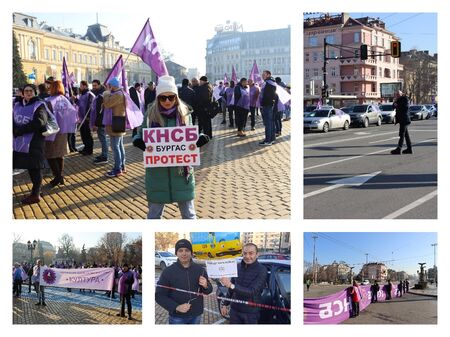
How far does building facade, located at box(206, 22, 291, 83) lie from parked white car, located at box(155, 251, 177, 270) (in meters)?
2.00

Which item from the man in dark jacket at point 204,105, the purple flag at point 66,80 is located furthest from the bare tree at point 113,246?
the man in dark jacket at point 204,105

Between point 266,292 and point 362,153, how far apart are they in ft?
17.2

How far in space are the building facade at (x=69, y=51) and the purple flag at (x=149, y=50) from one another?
308 millimetres

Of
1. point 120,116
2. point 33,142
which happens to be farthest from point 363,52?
point 33,142

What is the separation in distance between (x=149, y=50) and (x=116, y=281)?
2234 millimetres

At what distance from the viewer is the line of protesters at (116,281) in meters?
5.28

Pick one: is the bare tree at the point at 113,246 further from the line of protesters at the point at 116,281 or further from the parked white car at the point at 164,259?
the parked white car at the point at 164,259

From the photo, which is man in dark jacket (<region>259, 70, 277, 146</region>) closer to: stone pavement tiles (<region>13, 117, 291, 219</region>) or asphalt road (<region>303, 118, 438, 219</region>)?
stone pavement tiles (<region>13, 117, 291, 219</region>)

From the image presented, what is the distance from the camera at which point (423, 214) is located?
17.7ft

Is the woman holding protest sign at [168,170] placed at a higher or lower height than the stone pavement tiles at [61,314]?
higher

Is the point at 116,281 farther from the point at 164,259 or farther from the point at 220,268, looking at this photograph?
the point at 220,268

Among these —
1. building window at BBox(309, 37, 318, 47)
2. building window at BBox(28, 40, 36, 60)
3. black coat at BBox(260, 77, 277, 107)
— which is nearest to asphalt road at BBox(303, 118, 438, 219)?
black coat at BBox(260, 77, 277, 107)

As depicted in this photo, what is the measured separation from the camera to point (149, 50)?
5523 millimetres

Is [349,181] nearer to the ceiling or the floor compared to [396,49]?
nearer to the floor
